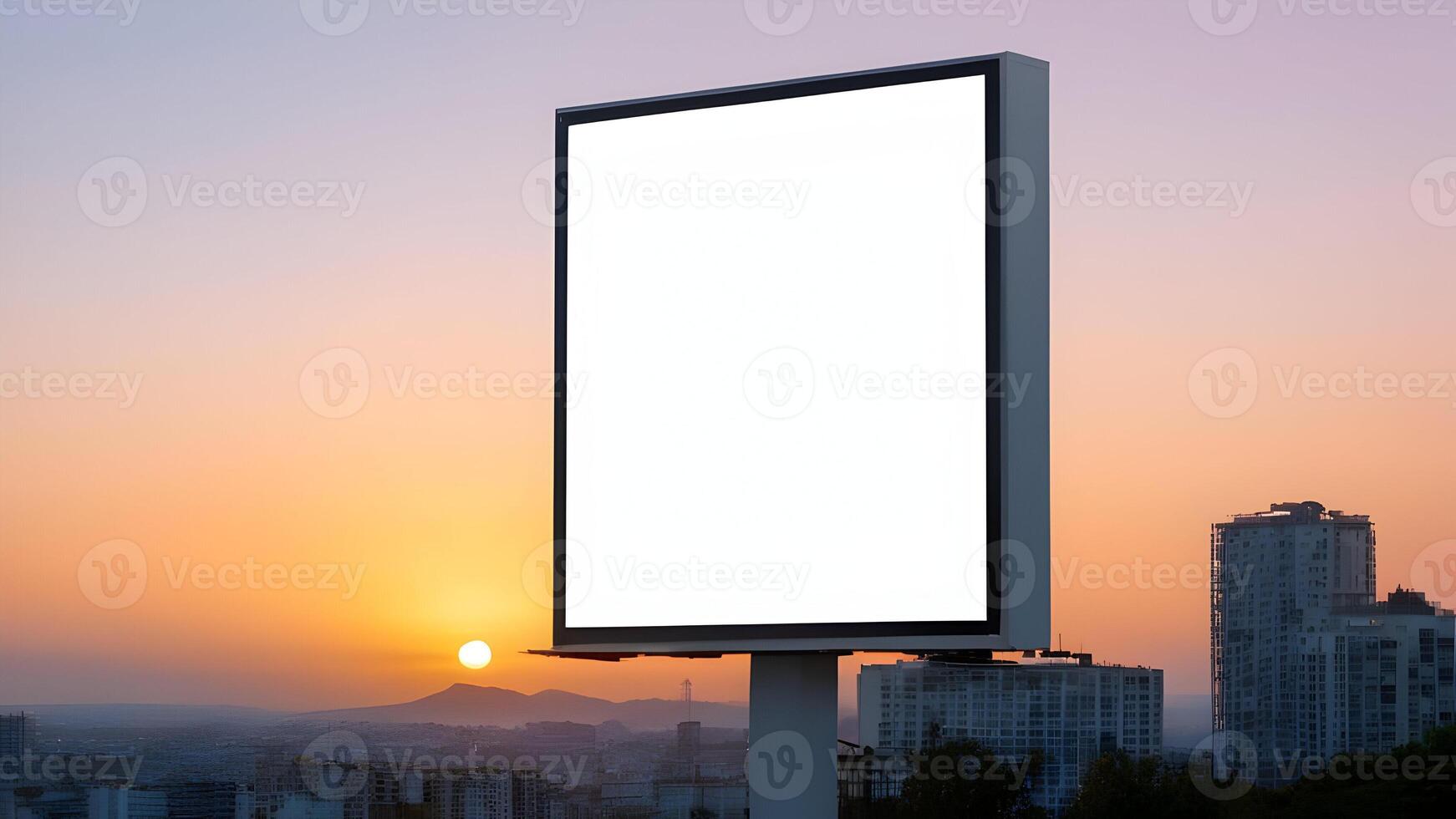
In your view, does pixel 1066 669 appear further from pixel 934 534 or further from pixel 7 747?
pixel 934 534

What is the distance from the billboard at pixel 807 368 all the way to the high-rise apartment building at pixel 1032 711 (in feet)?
80.6

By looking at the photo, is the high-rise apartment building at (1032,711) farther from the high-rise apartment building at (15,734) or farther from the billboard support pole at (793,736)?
the billboard support pole at (793,736)

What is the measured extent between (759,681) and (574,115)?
2396 mm

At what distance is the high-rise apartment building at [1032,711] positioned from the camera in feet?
102

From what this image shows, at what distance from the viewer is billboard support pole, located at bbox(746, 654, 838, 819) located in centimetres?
568

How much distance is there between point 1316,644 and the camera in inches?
1416

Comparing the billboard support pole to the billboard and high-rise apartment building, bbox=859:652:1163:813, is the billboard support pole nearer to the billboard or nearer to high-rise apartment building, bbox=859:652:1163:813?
the billboard

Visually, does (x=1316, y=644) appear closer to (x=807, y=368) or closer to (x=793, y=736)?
(x=793, y=736)

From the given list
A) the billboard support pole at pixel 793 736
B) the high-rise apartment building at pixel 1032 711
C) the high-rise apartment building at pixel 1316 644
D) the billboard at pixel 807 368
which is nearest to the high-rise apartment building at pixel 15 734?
the billboard at pixel 807 368

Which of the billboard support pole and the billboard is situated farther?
the billboard support pole

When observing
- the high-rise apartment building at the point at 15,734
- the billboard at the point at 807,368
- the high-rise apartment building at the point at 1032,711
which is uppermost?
the billboard at the point at 807,368

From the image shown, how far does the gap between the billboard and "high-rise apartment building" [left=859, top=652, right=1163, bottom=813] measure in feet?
80.6

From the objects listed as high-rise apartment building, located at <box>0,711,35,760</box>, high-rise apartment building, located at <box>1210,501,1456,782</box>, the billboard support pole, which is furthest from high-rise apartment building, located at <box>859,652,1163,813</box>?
the billboard support pole

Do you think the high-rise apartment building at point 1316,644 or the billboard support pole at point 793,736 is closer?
the billboard support pole at point 793,736
